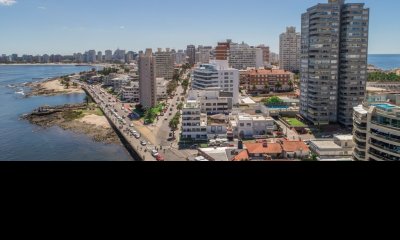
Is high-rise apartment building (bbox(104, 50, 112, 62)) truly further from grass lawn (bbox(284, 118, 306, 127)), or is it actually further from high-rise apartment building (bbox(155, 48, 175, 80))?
grass lawn (bbox(284, 118, 306, 127))

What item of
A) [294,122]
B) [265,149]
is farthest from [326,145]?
[294,122]

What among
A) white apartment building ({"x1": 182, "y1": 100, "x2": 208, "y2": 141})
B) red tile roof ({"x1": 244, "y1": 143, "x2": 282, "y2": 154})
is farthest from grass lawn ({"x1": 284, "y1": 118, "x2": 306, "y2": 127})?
red tile roof ({"x1": 244, "y1": 143, "x2": 282, "y2": 154})

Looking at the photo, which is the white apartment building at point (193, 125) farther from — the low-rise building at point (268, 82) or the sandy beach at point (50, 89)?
the sandy beach at point (50, 89)

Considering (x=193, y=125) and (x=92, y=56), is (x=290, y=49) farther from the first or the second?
(x=92, y=56)

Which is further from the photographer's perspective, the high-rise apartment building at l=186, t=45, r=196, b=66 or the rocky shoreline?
the high-rise apartment building at l=186, t=45, r=196, b=66

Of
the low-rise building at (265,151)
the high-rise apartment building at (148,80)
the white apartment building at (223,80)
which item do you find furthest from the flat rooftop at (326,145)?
the high-rise apartment building at (148,80)
